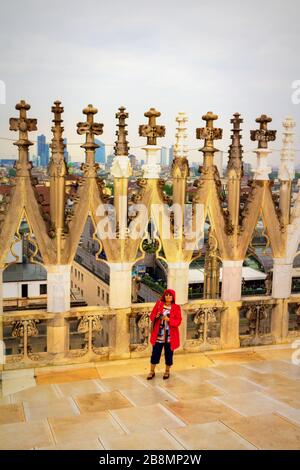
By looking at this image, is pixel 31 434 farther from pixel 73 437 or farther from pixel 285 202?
pixel 285 202

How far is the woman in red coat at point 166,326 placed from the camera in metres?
7.95

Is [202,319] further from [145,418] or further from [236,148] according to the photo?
[145,418]

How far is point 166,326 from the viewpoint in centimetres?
805

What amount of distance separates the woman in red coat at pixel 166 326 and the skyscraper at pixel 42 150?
9.12 feet

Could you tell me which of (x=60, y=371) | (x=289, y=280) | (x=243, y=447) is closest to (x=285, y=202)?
(x=289, y=280)

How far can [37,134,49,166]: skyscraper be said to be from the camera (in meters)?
8.95

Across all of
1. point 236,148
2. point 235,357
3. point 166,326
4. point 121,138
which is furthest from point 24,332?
point 236,148

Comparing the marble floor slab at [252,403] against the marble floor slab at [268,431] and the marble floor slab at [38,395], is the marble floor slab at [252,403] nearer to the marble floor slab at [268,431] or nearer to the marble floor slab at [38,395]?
the marble floor slab at [268,431]

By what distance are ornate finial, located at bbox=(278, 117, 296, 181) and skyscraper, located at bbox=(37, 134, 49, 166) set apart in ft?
12.2

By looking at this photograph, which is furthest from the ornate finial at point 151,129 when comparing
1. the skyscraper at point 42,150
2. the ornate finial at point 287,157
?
the ornate finial at point 287,157

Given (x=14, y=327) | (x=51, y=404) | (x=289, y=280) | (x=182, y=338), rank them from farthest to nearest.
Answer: (x=289, y=280) → (x=182, y=338) → (x=14, y=327) → (x=51, y=404)
